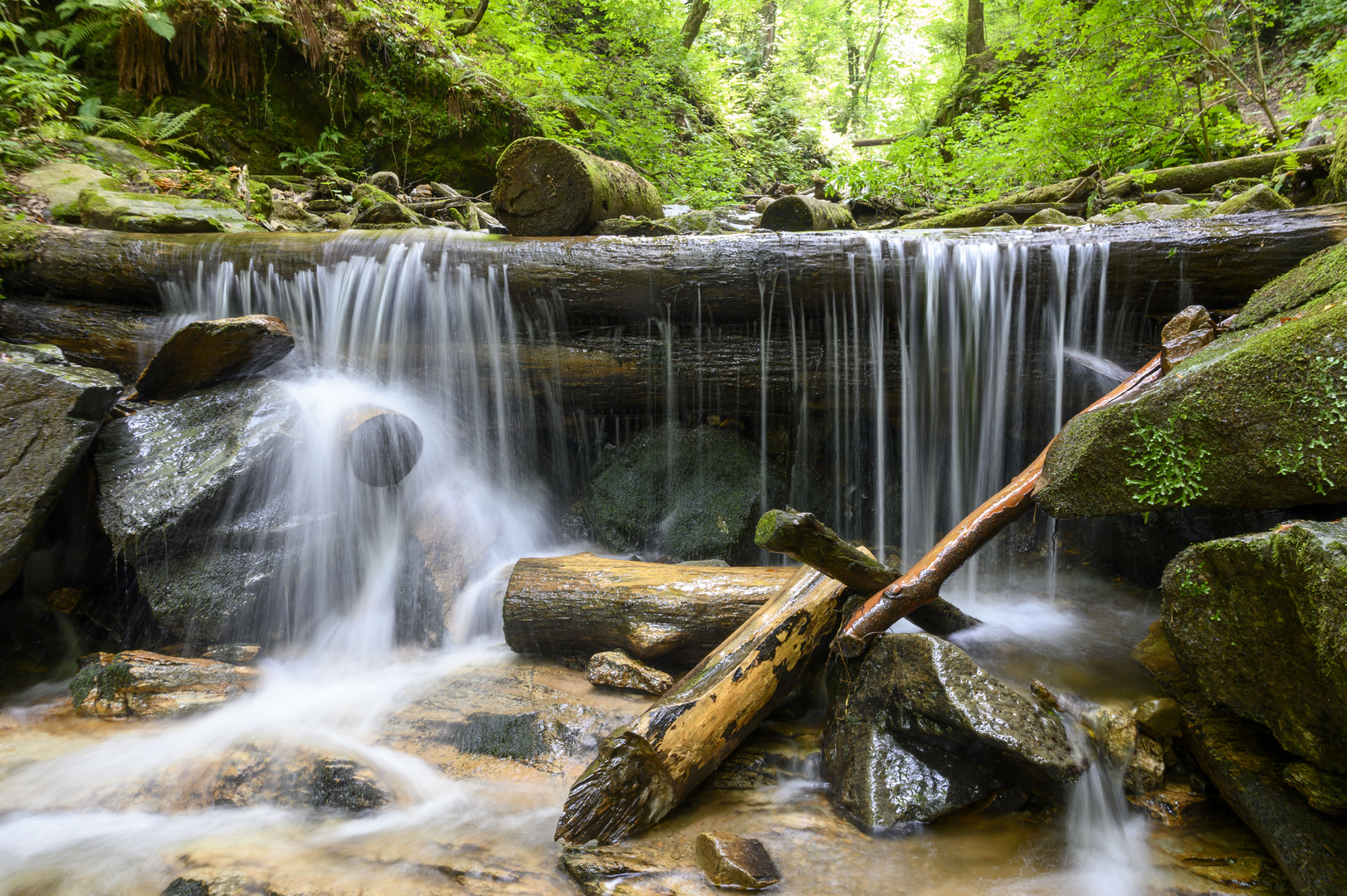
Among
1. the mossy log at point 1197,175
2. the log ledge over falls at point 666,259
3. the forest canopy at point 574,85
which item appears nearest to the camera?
the log ledge over falls at point 666,259

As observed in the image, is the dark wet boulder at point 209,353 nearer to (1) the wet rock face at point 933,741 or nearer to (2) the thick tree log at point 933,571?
(2) the thick tree log at point 933,571

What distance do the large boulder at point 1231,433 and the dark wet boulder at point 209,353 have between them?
5294 mm

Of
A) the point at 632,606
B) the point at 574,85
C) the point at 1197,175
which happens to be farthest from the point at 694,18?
the point at 632,606

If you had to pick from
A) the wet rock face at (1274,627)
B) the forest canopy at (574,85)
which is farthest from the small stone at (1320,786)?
the forest canopy at (574,85)

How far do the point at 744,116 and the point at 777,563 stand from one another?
55.0 ft

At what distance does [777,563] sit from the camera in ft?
17.5

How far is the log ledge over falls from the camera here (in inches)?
172

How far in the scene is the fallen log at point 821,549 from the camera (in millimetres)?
2705

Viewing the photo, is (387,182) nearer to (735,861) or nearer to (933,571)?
(933,571)

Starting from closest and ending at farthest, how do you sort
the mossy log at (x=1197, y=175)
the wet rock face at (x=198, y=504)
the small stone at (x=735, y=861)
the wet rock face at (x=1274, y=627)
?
the wet rock face at (x=1274, y=627) → the small stone at (x=735, y=861) → the wet rock face at (x=198, y=504) → the mossy log at (x=1197, y=175)

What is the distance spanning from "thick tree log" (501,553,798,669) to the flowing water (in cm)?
29

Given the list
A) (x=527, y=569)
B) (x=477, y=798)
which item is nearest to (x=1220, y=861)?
(x=477, y=798)

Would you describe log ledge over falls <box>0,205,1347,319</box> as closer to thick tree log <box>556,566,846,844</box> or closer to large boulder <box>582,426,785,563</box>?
large boulder <box>582,426,785,563</box>

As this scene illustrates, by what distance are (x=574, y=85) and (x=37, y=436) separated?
10.2 metres
